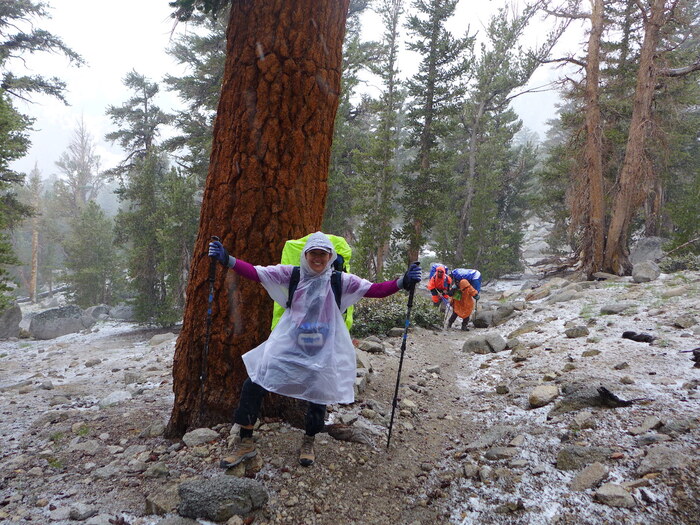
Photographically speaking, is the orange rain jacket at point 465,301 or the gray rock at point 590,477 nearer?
the gray rock at point 590,477

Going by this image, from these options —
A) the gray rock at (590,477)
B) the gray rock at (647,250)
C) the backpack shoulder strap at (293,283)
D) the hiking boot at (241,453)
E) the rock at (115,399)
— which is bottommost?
the rock at (115,399)

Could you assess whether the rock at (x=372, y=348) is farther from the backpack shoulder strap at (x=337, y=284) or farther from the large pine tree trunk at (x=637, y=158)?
the large pine tree trunk at (x=637, y=158)

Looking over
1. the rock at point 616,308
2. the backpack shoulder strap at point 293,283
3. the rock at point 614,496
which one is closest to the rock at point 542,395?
the rock at point 614,496

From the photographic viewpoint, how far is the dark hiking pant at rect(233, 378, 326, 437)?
3109mm

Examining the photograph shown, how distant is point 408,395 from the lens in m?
5.21

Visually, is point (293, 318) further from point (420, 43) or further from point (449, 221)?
point (449, 221)

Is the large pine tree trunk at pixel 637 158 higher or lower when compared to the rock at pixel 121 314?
higher

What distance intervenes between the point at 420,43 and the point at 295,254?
20.6 meters

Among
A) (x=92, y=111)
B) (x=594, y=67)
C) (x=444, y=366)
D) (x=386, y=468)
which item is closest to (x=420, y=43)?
(x=594, y=67)

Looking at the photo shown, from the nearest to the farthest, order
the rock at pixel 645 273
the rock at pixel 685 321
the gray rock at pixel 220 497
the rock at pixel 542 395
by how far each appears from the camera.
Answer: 1. the gray rock at pixel 220 497
2. the rock at pixel 542 395
3. the rock at pixel 685 321
4. the rock at pixel 645 273

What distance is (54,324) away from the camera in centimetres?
2009

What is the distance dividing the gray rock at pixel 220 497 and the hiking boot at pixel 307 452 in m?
0.48

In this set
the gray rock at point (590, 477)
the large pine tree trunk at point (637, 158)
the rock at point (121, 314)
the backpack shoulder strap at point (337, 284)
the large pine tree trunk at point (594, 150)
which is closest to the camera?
the gray rock at point (590, 477)

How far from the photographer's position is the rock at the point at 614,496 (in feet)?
7.59
